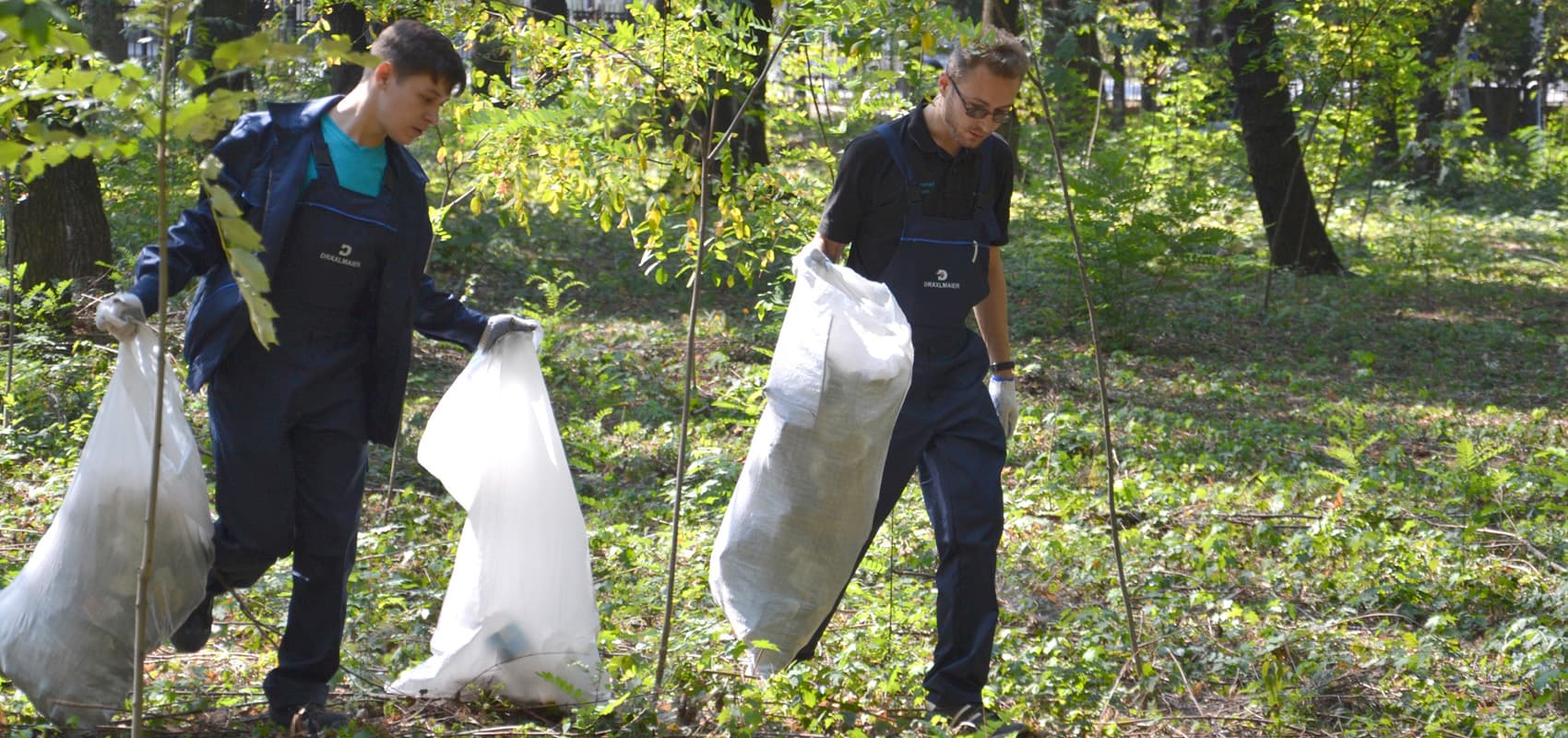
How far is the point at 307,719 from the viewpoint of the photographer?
293cm

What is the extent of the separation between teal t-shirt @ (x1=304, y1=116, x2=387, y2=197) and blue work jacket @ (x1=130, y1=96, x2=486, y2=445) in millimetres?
33

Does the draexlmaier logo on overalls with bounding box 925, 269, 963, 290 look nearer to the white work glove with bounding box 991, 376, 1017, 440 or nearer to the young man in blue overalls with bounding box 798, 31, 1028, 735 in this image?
the young man in blue overalls with bounding box 798, 31, 1028, 735

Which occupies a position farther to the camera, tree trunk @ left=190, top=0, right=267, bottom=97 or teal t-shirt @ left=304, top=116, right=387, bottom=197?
tree trunk @ left=190, top=0, right=267, bottom=97

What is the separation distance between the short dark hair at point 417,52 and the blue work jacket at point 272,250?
19cm

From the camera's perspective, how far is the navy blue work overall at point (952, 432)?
315cm

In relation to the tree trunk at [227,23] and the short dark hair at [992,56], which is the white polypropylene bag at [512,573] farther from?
the tree trunk at [227,23]

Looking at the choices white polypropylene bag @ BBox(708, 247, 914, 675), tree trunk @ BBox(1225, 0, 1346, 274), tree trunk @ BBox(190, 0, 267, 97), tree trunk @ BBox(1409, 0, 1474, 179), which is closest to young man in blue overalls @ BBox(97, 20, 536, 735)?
white polypropylene bag @ BBox(708, 247, 914, 675)

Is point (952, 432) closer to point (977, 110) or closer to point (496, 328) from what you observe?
point (977, 110)

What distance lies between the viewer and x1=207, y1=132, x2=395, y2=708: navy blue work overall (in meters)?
2.83

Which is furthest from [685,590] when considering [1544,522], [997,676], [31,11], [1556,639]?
[1544,522]

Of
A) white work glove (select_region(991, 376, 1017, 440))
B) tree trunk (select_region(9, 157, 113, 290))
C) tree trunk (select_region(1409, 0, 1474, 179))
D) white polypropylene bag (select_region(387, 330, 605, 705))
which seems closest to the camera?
white polypropylene bag (select_region(387, 330, 605, 705))

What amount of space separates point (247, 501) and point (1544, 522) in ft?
15.2

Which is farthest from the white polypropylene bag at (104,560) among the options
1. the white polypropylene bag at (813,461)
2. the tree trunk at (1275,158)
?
the tree trunk at (1275,158)

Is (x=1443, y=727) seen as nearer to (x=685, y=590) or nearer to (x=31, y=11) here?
(x=685, y=590)
